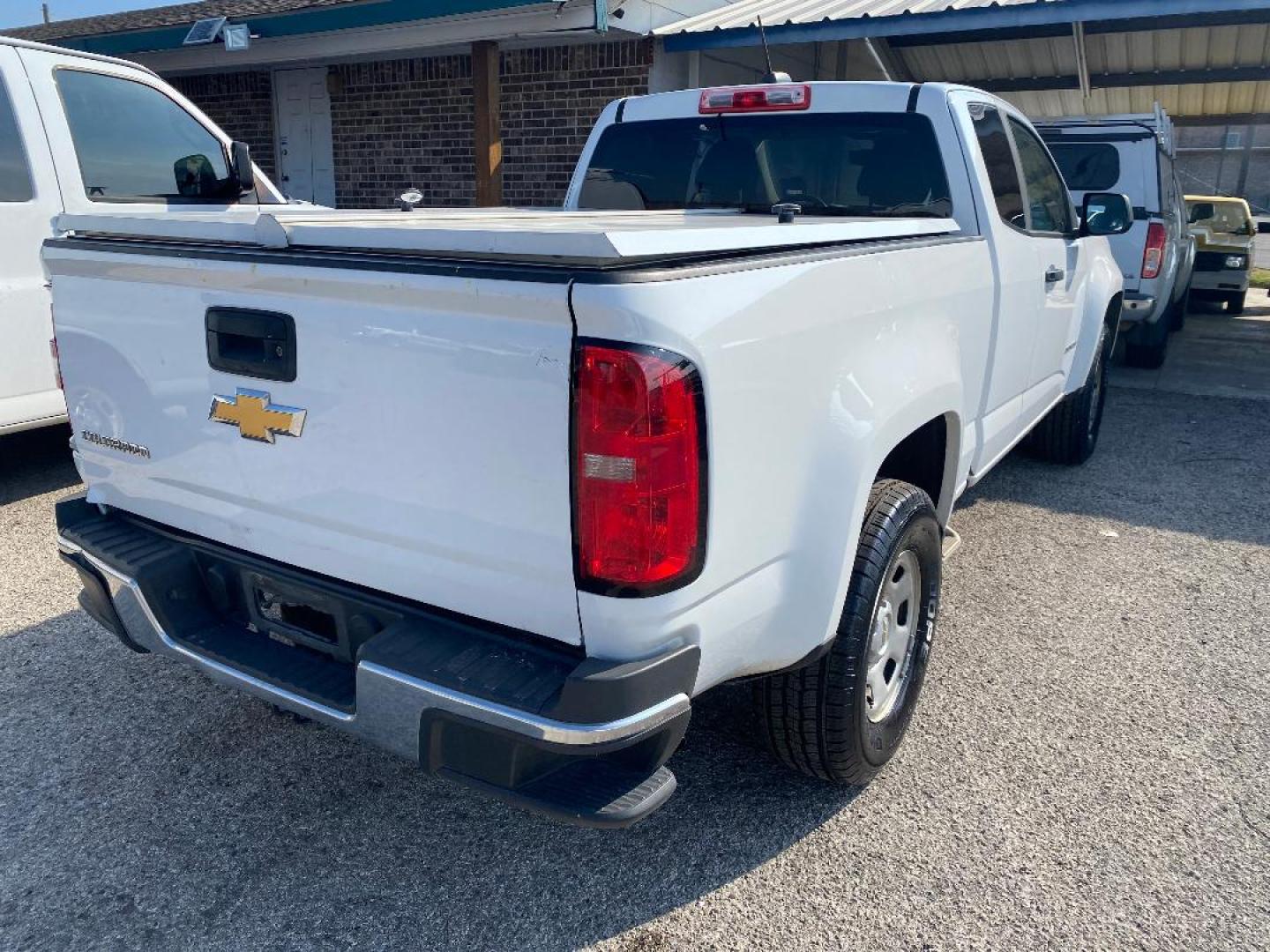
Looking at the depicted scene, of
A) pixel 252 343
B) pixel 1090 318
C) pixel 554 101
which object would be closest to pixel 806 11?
pixel 554 101

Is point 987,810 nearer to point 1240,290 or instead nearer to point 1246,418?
point 1246,418

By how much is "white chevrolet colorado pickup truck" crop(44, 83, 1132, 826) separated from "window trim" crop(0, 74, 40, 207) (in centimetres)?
265

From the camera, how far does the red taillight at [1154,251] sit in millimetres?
8812

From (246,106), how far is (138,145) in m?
8.64

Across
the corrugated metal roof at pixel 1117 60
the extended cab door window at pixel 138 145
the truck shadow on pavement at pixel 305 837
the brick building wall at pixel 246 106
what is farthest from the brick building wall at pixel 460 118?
the truck shadow on pavement at pixel 305 837

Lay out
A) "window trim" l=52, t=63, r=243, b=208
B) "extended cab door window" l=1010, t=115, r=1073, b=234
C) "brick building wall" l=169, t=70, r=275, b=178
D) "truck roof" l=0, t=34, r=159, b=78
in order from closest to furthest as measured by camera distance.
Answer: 1. "extended cab door window" l=1010, t=115, r=1073, b=234
2. "truck roof" l=0, t=34, r=159, b=78
3. "window trim" l=52, t=63, r=243, b=208
4. "brick building wall" l=169, t=70, r=275, b=178

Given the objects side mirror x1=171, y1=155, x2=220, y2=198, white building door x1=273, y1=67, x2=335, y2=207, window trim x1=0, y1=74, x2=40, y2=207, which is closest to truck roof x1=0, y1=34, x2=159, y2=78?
window trim x1=0, y1=74, x2=40, y2=207

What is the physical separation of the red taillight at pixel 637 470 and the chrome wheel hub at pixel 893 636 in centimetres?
98

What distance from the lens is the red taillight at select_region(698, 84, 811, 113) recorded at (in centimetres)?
398

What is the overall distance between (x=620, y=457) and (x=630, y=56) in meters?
8.83

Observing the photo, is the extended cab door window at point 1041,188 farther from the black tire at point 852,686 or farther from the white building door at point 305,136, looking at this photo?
the white building door at point 305,136

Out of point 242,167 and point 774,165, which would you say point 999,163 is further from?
point 242,167

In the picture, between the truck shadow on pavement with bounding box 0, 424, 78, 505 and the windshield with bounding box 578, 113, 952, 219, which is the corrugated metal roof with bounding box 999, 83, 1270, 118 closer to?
the windshield with bounding box 578, 113, 952, 219

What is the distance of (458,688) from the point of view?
→ 6.49ft
